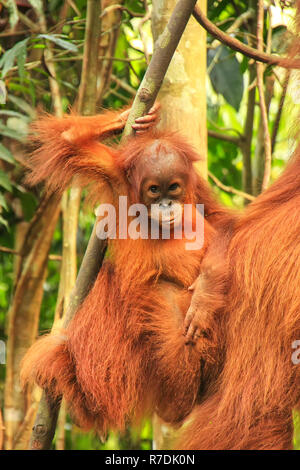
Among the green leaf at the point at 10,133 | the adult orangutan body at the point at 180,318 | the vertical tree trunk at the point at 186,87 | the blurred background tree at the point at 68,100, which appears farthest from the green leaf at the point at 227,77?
the adult orangutan body at the point at 180,318

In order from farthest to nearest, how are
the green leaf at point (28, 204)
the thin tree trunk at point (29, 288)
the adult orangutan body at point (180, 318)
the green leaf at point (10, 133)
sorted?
the green leaf at point (28, 204) → the thin tree trunk at point (29, 288) → the green leaf at point (10, 133) → the adult orangutan body at point (180, 318)

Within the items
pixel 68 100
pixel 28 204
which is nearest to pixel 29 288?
pixel 28 204

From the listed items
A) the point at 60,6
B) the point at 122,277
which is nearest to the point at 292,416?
the point at 122,277

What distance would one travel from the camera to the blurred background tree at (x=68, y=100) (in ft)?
11.4

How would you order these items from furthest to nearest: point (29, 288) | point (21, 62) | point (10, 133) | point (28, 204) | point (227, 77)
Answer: point (227, 77), point (28, 204), point (29, 288), point (10, 133), point (21, 62)

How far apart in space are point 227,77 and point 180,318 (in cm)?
251

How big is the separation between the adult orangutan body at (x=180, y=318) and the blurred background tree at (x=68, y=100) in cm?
53

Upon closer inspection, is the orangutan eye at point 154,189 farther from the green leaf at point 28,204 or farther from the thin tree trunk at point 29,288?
the green leaf at point 28,204

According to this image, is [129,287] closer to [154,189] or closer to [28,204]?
[154,189]

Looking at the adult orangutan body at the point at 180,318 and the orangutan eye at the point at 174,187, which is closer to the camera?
the adult orangutan body at the point at 180,318

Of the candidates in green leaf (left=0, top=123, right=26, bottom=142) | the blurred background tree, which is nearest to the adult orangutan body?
the blurred background tree

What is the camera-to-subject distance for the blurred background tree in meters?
3.46

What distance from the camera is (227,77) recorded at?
191 inches

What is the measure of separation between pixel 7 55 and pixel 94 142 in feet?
3.36
